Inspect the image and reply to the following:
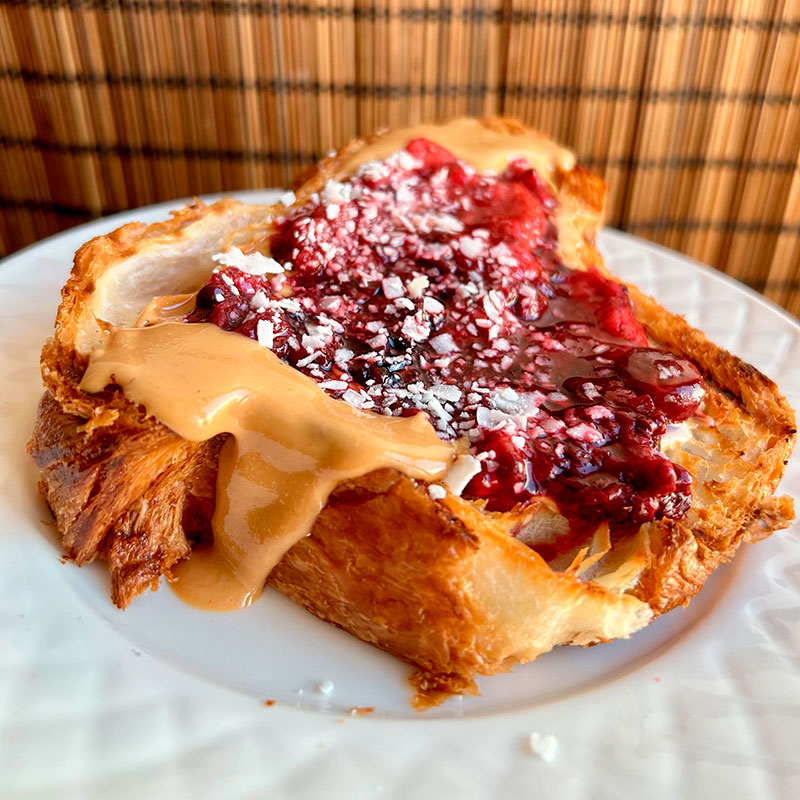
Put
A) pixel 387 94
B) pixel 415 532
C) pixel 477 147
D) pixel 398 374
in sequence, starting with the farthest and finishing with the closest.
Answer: pixel 387 94 → pixel 477 147 → pixel 398 374 → pixel 415 532

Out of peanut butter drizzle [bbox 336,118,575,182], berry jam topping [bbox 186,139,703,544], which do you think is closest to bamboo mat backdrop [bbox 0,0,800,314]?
peanut butter drizzle [bbox 336,118,575,182]

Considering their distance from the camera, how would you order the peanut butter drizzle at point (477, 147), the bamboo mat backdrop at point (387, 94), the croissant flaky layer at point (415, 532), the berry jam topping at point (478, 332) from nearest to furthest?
1. the croissant flaky layer at point (415, 532)
2. the berry jam topping at point (478, 332)
3. the peanut butter drizzle at point (477, 147)
4. the bamboo mat backdrop at point (387, 94)

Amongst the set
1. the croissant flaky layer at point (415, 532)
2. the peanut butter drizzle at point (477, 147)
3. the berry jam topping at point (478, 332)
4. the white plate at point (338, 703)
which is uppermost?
the peanut butter drizzle at point (477, 147)

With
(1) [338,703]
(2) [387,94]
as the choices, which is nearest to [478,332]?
(1) [338,703]

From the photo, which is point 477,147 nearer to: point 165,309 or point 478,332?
point 478,332

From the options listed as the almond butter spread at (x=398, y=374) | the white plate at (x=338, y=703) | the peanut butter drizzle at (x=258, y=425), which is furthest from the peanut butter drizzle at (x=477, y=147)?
the white plate at (x=338, y=703)

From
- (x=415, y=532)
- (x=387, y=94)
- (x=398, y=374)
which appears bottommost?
(x=415, y=532)

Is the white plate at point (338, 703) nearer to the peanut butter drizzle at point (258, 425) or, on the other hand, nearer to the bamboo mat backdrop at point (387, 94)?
the peanut butter drizzle at point (258, 425)

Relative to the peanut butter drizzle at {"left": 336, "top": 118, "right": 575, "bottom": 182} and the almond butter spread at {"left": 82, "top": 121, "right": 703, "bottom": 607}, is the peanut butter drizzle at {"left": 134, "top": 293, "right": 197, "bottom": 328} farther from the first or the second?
the peanut butter drizzle at {"left": 336, "top": 118, "right": 575, "bottom": 182}
